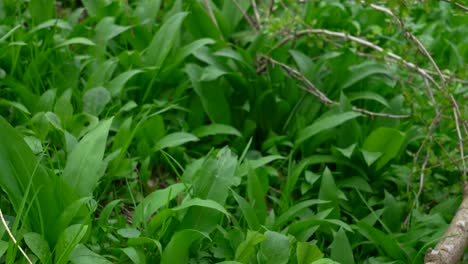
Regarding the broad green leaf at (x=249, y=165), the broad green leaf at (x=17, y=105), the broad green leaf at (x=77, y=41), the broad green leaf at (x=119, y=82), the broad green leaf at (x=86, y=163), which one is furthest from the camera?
the broad green leaf at (x=77, y=41)

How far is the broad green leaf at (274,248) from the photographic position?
7.94 feet

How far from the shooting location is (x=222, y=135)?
11.2 feet

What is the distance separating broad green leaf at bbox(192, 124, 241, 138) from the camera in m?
3.32

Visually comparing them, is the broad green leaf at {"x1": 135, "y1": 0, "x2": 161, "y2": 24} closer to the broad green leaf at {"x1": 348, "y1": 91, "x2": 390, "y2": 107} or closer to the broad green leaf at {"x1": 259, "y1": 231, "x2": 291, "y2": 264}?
the broad green leaf at {"x1": 348, "y1": 91, "x2": 390, "y2": 107}

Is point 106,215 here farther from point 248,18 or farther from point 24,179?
point 248,18

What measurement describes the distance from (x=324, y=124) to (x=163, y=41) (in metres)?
0.89

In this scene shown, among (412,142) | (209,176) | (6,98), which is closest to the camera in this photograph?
(209,176)

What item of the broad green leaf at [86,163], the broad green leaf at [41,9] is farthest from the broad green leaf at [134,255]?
the broad green leaf at [41,9]

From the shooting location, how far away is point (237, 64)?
3650 millimetres

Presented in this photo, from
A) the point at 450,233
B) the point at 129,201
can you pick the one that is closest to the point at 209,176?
the point at 129,201

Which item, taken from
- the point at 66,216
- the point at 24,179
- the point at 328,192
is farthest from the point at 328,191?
the point at 24,179

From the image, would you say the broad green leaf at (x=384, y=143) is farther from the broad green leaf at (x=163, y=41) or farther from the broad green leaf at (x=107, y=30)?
the broad green leaf at (x=107, y=30)

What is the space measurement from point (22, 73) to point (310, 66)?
137 cm

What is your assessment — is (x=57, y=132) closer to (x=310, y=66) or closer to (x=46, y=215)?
(x=46, y=215)
